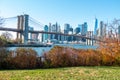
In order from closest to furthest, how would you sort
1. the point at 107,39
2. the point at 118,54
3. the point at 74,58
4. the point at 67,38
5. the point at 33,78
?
the point at 33,78 < the point at 74,58 < the point at 118,54 < the point at 107,39 < the point at 67,38

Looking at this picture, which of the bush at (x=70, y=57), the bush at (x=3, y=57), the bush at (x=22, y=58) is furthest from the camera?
the bush at (x=70, y=57)

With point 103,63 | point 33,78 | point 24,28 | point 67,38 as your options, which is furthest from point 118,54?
point 67,38

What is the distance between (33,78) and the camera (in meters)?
9.64

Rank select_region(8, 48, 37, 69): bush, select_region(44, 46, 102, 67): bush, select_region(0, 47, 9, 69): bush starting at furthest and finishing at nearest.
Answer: select_region(44, 46, 102, 67): bush
select_region(8, 48, 37, 69): bush
select_region(0, 47, 9, 69): bush

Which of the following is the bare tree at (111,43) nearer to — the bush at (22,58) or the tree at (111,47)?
the tree at (111,47)

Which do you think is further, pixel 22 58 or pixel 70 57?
pixel 70 57

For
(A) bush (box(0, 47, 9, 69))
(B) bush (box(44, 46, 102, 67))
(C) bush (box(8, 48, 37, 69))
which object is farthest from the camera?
(B) bush (box(44, 46, 102, 67))

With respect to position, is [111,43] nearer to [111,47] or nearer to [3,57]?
[111,47]

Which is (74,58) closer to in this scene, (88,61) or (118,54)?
(88,61)

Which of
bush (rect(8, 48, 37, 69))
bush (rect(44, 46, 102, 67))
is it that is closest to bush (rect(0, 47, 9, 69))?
bush (rect(8, 48, 37, 69))

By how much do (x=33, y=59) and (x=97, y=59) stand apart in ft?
16.6

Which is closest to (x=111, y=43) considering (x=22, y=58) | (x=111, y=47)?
(x=111, y=47)

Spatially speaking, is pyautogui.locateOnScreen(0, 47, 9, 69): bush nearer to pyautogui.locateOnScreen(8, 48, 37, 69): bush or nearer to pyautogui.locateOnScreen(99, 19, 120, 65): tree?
pyautogui.locateOnScreen(8, 48, 37, 69): bush

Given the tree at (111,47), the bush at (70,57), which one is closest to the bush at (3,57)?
the bush at (70,57)
